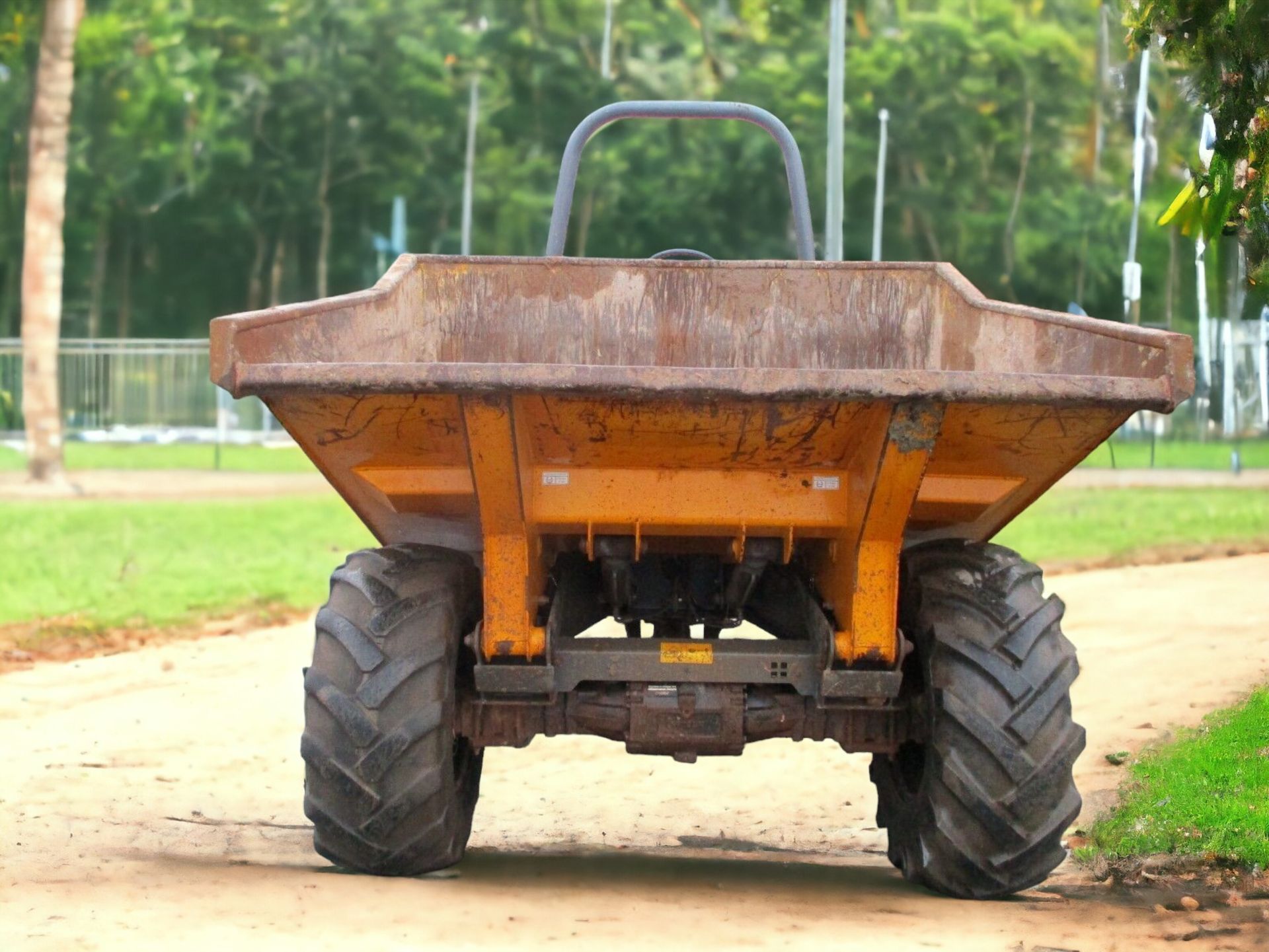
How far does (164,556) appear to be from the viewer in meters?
18.5

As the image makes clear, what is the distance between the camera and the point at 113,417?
1363 inches

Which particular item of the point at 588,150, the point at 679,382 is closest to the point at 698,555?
the point at 679,382

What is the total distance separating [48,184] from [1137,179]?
2106 centimetres

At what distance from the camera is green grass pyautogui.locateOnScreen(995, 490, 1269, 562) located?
61.6 ft

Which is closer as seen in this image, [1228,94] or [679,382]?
[679,382]

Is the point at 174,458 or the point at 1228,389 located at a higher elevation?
the point at 1228,389

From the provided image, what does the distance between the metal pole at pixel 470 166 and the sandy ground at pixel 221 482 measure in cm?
1487

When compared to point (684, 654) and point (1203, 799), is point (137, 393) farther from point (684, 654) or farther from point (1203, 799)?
point (684, 654)

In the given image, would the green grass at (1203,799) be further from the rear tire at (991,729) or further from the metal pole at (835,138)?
the metal pole at (835,138)

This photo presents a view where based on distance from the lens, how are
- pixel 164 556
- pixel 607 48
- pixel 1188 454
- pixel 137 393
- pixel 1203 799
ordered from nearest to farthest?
1. pixel 1203 799
2. pixel 164 556
3. pixel 1188 454
4. pixel 137 393
5. pixel 607 48

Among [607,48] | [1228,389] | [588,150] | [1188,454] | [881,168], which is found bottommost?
[1188,454]

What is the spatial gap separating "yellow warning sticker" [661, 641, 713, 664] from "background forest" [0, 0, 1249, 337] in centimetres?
3990

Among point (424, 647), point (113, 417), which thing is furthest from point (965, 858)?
point (113, 417)

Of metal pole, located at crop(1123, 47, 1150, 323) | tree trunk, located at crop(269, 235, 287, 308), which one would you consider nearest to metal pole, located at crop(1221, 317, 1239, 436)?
metal pole, located at crop(1123, 47, 1150, 323)
